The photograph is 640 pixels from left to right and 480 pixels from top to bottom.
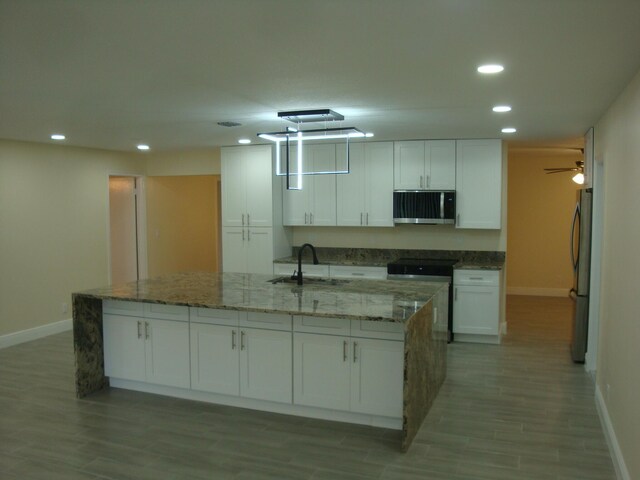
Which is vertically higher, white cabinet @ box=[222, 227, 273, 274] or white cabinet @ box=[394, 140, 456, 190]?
white cabinet @ box=[394, 140, 456, 190]

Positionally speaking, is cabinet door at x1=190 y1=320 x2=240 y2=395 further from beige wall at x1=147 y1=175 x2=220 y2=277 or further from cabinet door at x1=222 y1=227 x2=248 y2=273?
beige wall at x1=147 y1=175 x2=220 y2=277

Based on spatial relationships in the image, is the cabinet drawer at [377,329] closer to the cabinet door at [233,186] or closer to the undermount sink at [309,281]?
the undermount sink at [309,281]

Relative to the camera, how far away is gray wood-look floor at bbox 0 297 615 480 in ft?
10.9

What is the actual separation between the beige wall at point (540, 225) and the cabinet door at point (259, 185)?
15.5ft

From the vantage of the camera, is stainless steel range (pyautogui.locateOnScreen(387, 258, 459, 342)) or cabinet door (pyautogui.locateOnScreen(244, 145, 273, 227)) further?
cabinet door (pyautogui.locateOnScreen(244, 145, 273, 227))

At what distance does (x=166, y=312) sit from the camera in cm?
446

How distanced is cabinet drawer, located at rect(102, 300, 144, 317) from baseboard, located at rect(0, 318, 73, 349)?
2.37 m

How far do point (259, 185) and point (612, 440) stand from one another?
15.8 feet

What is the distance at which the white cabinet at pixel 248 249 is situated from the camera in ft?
23.2

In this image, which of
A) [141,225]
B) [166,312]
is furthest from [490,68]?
[141,225]

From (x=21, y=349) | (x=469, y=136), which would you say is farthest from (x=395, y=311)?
(x=21, y=349)

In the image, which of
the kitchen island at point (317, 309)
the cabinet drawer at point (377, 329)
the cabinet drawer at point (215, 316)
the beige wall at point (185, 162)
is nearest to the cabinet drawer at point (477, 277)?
the kitchen island at point (317, 309)

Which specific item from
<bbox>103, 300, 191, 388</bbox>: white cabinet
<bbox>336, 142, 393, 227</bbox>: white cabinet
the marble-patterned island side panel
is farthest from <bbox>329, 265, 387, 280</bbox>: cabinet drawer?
<bbox>103, 300, 191, 388</bbox>: white cabinet

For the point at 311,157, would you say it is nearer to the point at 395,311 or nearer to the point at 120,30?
the point at 395,311
